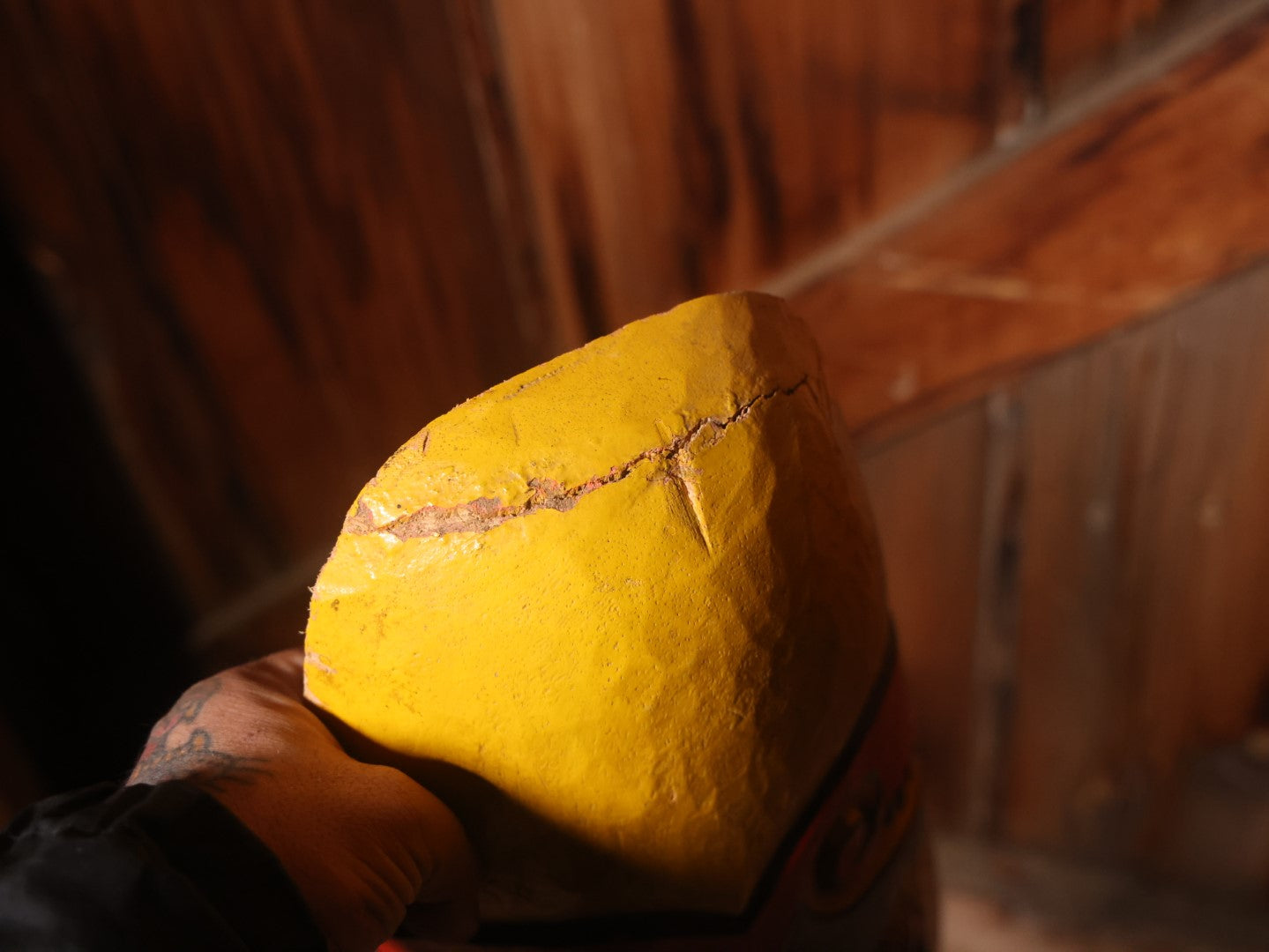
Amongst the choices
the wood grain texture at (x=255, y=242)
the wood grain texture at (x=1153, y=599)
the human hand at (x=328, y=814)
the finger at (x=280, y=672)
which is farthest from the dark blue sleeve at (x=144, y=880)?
the wood grain texture at (x=1153, y=599)

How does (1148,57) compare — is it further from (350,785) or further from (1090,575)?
(350,785)

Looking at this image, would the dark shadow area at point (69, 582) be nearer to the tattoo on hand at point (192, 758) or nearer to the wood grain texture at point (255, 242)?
Result: the wood grain texture at point (255, 242)

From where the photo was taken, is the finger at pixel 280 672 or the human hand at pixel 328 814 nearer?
the human hand at pixel 328 814

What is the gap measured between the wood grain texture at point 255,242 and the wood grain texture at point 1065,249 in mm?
532

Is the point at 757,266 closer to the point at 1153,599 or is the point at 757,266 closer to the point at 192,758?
the point at 1153,599

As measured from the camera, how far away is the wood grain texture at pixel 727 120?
1.02m

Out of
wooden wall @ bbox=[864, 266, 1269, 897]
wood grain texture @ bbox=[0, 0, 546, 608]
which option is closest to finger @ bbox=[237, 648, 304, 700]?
wood grain texture @ bbox=[0, 0, 546, 608]

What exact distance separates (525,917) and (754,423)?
30cm

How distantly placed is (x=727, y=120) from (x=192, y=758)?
0.94m

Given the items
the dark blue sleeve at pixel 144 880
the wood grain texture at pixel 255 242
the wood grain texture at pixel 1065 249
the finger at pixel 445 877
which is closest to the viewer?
the dark blue sleeve at pixel 144 880

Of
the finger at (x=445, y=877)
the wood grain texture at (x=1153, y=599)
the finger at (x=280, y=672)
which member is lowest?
the wood grain texture at (x=1153, y=599)

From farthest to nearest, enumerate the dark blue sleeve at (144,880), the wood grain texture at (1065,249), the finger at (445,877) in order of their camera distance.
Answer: the wood grain texture at (1065,249), the finger at (445,877), the dark blue sleeve at (144,880)

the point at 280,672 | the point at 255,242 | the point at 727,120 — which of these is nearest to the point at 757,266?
the point at 727,120

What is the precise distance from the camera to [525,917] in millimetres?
493
